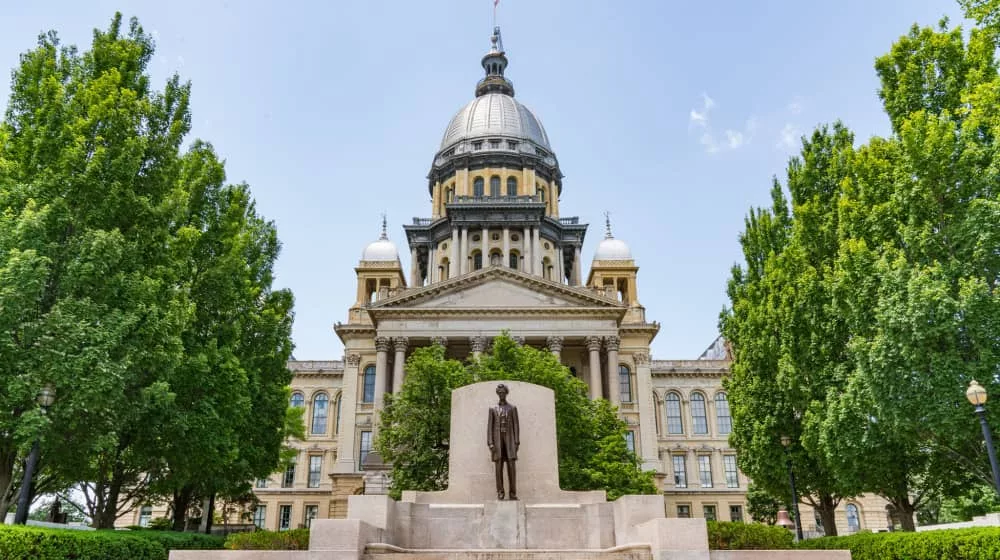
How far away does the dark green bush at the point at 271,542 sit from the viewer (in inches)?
660

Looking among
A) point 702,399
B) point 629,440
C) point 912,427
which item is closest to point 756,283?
point 912,427

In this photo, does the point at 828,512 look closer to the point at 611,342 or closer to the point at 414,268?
the point at 611,342

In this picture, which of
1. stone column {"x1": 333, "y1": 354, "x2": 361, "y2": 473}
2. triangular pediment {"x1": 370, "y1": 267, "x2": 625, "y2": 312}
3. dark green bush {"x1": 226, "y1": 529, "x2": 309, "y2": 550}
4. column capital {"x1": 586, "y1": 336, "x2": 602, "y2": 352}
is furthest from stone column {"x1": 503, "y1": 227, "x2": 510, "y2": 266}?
dark green bush {"x1": 226, "y1": 529, "x2": 309, "y2": 550}

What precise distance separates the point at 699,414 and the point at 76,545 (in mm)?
52210

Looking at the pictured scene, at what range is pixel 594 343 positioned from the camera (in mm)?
46375

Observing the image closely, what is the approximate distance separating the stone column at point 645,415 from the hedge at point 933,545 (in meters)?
31.4

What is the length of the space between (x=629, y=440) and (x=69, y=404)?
41617 mm

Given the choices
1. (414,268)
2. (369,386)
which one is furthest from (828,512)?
(414,268)

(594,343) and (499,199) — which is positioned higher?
(499,199)

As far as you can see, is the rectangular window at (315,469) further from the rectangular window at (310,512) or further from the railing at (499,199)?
the railing at (499,199)

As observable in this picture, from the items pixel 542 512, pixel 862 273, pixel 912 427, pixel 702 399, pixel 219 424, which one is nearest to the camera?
pixel 542 512

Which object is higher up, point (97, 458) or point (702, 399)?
point (702, 399)

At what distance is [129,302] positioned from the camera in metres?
14.7

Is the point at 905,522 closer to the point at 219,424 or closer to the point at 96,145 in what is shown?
the point at 219,424
